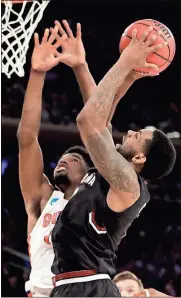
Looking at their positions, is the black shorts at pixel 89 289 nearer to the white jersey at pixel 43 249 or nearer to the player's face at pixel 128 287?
the white jersey at pixel 43 249

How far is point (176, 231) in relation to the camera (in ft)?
29.8

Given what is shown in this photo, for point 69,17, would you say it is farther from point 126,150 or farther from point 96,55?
point 126,150

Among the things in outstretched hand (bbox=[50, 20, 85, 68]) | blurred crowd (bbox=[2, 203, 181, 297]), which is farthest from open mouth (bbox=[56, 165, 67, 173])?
blurred crowd (bbox=[2, 203, 181, 297])

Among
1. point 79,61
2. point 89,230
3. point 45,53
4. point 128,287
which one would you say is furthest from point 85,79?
point 128,287

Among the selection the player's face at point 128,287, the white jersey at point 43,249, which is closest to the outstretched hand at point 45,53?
the white jersey at point 43,249

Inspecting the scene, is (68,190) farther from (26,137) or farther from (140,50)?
(140,50)

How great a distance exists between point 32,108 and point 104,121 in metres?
0.99

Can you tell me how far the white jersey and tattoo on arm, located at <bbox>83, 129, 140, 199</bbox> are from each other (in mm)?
1024

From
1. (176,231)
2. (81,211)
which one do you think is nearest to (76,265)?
(81,211)

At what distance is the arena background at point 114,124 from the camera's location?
8773 millimetres

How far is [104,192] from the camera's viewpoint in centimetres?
303

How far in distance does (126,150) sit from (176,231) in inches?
243

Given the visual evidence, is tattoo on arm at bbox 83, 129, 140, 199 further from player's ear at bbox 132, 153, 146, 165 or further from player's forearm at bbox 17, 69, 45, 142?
player's forearm at bbox 17, 69, 45, 142

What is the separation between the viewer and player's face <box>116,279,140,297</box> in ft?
18.3
